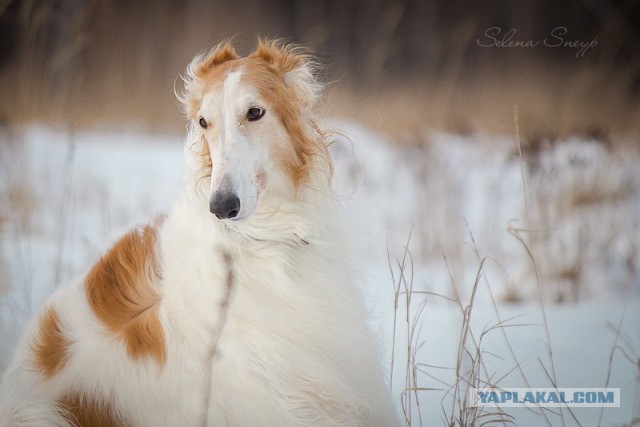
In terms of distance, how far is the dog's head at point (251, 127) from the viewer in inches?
93.3

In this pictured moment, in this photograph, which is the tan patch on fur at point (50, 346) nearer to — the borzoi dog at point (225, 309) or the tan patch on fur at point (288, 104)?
the borzoi dog at point (225, 309)

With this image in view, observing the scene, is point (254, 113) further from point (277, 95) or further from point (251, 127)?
point (277, 95)

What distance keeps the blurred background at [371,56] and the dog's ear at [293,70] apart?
63 centimetres

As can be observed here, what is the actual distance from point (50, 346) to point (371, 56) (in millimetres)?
2239

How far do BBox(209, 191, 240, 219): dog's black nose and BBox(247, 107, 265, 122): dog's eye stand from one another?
36cm

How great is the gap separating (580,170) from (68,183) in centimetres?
295

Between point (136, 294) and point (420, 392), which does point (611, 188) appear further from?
point (136, 294)

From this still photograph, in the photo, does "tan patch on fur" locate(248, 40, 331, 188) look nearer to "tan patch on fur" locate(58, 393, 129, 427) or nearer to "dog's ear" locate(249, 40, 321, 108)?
"dog's ear" locate(249, 40, 321, 108)

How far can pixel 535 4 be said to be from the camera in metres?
3.36

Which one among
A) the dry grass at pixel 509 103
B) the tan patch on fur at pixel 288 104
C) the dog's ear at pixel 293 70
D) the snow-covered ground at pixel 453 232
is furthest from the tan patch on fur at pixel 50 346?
the dry grass at pixel 509 103

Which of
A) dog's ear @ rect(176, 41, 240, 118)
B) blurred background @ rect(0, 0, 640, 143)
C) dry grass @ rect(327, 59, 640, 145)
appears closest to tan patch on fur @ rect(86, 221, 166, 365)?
dog's ear @ rect(176, 41, 240, 118)

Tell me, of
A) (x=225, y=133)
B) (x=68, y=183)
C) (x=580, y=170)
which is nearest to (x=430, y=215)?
(x=580, y=170)

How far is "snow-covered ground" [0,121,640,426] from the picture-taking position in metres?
3.29

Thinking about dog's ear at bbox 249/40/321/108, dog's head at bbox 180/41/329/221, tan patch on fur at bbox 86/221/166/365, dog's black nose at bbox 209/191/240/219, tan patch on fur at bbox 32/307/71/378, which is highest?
dog's ear at bbox 249/40/321/108
